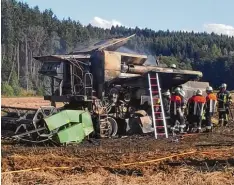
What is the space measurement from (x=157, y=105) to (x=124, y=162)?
6.02 meters

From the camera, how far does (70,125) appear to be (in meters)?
12.8

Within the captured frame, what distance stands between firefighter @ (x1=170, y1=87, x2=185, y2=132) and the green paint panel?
3126mm

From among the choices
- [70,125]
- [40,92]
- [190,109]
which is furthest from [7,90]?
[70,125]

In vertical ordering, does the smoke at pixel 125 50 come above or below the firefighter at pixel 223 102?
above

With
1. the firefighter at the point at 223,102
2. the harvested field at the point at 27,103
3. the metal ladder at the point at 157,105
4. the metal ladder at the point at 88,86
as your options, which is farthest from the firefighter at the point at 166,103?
the harvested field at the point at 27,103

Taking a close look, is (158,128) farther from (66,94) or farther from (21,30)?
(21,30)

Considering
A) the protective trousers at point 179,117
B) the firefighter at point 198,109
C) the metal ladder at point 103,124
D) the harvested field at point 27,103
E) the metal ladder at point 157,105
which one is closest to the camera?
the metal ladder at point 103,124

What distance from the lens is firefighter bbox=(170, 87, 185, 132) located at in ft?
50.4

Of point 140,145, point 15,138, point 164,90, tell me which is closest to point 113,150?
point 140,145

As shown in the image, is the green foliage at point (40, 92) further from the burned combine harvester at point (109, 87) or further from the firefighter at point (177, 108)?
the firefighter at point (177, 108)

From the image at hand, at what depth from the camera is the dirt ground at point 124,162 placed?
754cm

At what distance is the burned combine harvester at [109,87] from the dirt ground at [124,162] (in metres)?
1.34

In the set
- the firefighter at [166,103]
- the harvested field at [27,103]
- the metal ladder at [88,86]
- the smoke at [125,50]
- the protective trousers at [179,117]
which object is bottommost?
the harvested field at [27,103]

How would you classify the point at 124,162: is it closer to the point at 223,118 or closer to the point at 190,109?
the point at 190,109
